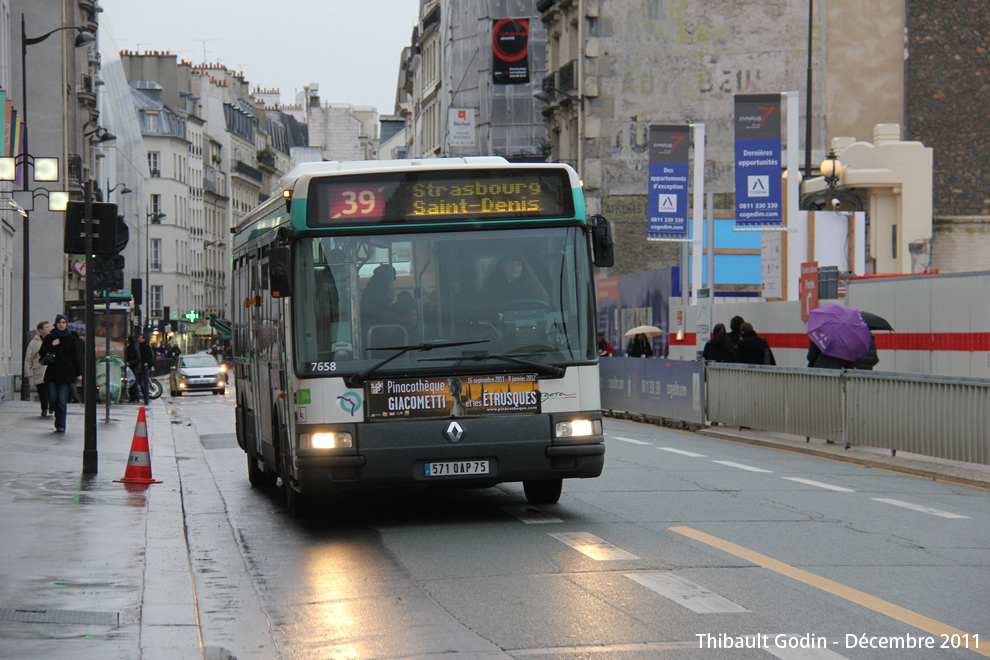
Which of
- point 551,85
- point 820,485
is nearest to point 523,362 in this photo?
point 820,485

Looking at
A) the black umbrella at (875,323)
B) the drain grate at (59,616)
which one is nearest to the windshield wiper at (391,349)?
the drain grate at (59,616)

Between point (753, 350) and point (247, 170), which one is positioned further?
point (247, 170)

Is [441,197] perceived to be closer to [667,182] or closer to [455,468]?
[455,468]

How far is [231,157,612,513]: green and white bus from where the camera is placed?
11297 millimetres

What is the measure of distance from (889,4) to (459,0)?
30.0 metres

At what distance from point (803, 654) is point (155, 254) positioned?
11963 centimetres

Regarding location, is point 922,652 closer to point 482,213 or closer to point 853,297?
point 482,213

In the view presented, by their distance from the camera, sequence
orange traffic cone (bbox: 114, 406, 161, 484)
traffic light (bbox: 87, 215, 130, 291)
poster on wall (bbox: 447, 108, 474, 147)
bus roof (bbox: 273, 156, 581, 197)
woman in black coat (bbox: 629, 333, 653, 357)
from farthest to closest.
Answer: poster on wall (bbox: 447, 108, 474, 147) < woman in black coat (bbox: 629, 333, 653, 357) < traffic light (bbox: 87, 215, 130, 291) < orange traffic cone (bbox: 114, 406, 161, 484) < bus roof (bbox: 273, 156, 581, 197)

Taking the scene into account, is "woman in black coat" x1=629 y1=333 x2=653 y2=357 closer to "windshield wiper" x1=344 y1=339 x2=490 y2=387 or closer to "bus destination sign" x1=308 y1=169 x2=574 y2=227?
"bus destination sign" x1=308 y1=169 x2=574 y2=227

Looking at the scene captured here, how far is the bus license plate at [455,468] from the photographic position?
11336mm

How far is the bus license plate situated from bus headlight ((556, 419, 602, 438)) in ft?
2.09

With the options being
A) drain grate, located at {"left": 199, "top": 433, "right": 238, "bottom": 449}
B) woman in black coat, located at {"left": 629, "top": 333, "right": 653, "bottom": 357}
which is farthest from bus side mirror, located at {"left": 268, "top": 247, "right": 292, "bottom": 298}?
woman in black coat, located at {"left": 629, "top": 333, "right": 653, "bottom": 357}

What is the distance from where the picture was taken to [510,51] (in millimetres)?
70438

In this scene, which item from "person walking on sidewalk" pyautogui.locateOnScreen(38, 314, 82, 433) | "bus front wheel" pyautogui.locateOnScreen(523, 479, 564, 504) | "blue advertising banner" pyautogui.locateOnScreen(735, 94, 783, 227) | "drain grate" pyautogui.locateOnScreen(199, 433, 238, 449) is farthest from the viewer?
"blue advertising banner" pyautogui.locateOnScreen(735, 94, 783, 227)
